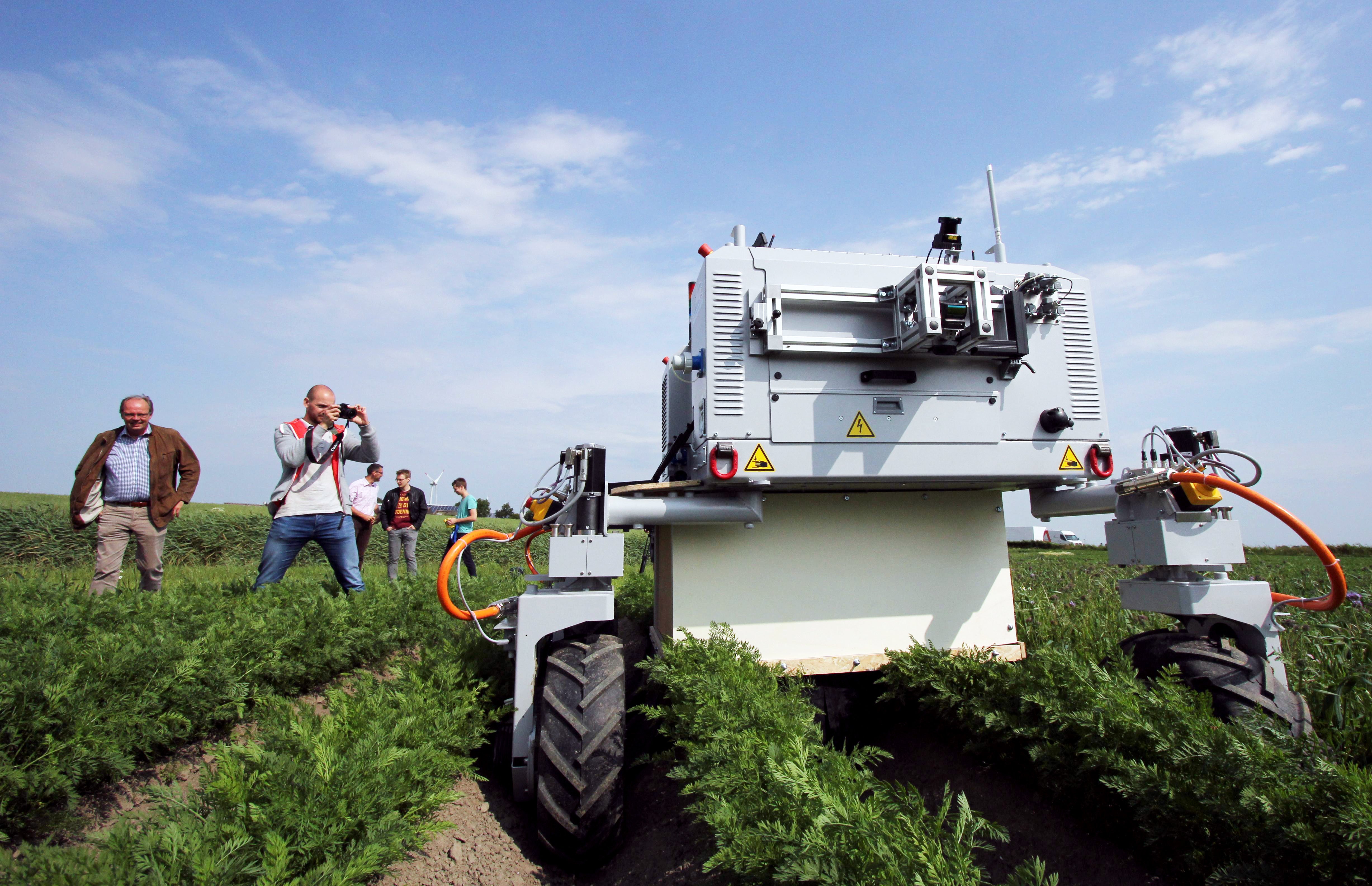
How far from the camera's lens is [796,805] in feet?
6.10

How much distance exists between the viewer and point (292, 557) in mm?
5281

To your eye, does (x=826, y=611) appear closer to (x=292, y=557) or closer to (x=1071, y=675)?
(x=1071, y=675)

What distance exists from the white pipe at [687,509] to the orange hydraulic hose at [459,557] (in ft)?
1.44

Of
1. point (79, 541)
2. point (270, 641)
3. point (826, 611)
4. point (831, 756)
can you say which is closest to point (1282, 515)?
point (826, 611)

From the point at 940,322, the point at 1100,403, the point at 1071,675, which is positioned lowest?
the point at 1071,675

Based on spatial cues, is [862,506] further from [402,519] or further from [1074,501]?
[402,519]

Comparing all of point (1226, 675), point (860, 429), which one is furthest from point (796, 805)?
point (1226, 675)

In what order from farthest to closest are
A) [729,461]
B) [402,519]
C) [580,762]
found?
[402,519]
[729,461]
[580,762]

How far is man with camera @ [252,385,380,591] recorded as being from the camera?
16.7 feet

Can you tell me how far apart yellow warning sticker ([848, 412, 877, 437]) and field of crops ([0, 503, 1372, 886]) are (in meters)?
1.23

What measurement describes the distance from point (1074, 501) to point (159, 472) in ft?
23.7

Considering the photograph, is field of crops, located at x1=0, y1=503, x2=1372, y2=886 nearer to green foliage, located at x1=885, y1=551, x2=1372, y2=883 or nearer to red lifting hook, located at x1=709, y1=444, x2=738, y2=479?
green foliage, located at x1=885, y1=551, x2=1372, y2=883

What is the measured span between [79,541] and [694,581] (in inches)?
795

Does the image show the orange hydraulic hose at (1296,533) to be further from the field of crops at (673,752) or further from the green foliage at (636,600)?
the green foliage at (636,600)
